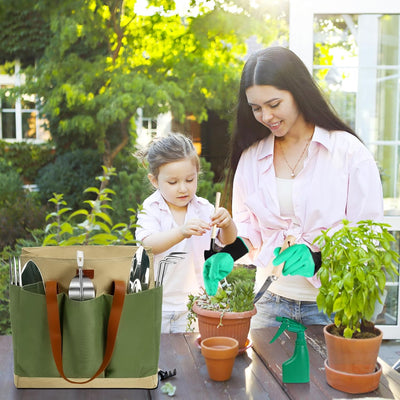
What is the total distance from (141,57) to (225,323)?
5.06 meters

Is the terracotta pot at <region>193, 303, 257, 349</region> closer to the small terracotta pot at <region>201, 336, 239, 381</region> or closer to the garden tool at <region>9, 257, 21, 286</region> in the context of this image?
the small terracotta pot at <region>201, 336, 239, 381</region>

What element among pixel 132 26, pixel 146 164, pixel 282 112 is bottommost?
pixel 146 164

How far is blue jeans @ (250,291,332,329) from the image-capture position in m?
1.57

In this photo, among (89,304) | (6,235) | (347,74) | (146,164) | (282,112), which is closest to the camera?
(89,304)

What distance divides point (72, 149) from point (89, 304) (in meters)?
6.26

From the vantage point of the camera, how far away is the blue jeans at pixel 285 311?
5.14 feet

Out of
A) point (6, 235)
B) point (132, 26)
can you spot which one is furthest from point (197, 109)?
point (6, 235)

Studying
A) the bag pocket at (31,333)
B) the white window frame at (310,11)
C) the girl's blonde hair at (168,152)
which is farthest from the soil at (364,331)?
the white window frame at (310,11)

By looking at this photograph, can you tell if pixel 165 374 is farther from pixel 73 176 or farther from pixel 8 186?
pixel 73 176

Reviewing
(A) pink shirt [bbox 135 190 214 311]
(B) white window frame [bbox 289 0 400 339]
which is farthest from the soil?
(B) white window frame [bbox 289 0 400 339]

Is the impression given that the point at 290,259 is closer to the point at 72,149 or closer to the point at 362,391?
the point at 362,391

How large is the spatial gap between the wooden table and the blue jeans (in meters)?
0.18

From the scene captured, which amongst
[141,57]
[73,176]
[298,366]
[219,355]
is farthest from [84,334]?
[73,176]

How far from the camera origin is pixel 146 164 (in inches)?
73.0
